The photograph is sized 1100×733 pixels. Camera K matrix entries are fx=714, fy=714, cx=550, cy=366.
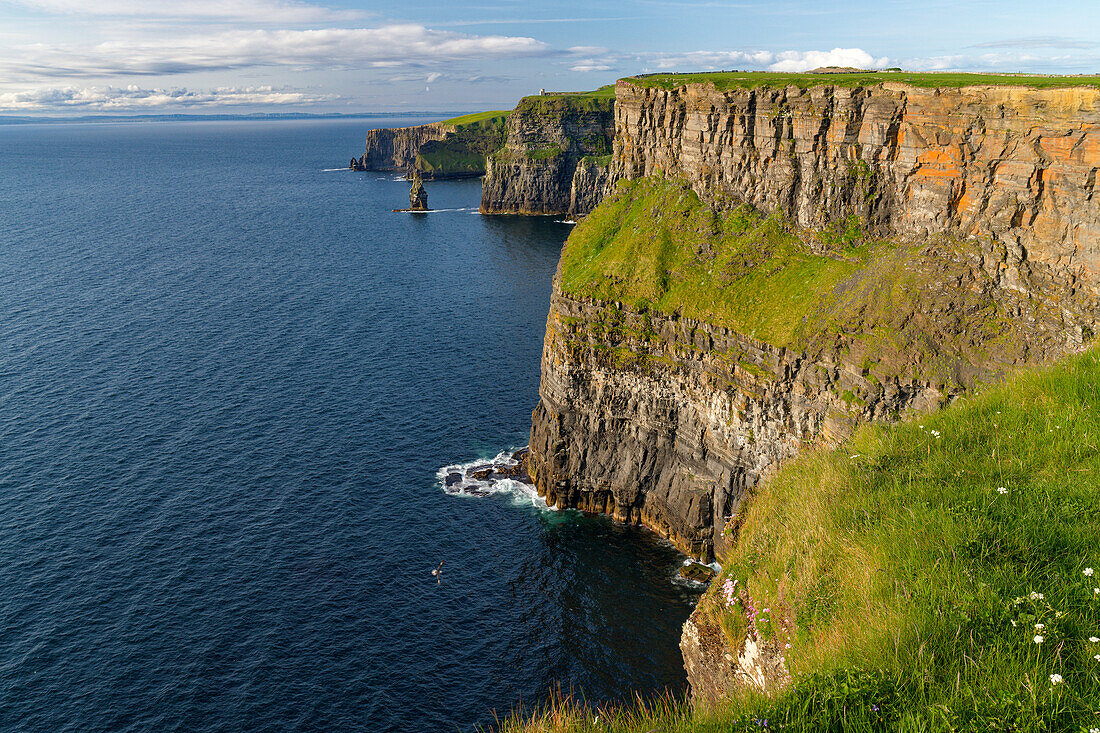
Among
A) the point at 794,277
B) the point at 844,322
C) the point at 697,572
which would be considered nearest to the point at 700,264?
the point at 794,277

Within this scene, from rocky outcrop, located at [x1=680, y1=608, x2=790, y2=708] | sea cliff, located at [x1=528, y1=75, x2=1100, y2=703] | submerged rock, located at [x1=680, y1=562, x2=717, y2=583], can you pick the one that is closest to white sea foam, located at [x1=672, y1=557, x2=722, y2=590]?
submerged rock, located at [x1=680, y1=562, x2=717, y2=583]

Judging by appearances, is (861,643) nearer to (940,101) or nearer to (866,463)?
(866,463)

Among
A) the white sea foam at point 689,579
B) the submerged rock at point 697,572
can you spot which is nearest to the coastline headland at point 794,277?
the white sea foam at point 689,579

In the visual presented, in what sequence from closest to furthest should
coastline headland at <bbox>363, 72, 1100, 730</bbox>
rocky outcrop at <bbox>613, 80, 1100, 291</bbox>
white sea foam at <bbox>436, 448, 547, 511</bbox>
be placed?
rocky outcrop at <bbox>613, 80, 1100, 291</bbox>, coastline headland at <bbox>363, 72, 1100, 730</bbox>, white sea foam at <bbox>436, 448, 547, 511</bbox>

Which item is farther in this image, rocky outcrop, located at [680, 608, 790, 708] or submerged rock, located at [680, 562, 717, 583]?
submerged rock, located at [680, 562, 717, 583]

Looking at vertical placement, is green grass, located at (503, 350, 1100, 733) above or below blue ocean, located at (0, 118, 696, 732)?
above

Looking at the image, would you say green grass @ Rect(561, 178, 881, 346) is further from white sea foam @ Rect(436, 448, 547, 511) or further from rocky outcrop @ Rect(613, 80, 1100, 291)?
white sea foam @ Rect(436, 448, 547, 511)

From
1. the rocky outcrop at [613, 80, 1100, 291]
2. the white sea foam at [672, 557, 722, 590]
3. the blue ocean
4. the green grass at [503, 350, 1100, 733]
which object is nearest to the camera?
the green grass at [503, 350, 1100, 733]
